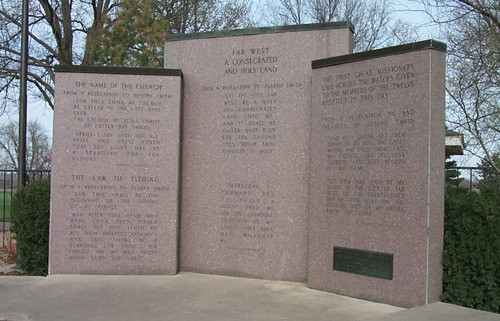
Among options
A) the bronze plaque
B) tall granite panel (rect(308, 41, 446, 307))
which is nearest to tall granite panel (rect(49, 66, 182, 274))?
tall granite panel (rect(308, 41, 446, 307))

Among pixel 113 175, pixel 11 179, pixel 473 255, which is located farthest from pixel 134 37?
pixel 473 255

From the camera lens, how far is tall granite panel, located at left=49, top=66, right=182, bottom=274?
7.77m

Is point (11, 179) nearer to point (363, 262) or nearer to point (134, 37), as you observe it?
point (134, 37)

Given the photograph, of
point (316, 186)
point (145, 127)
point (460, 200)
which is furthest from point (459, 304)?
point (145, 127)

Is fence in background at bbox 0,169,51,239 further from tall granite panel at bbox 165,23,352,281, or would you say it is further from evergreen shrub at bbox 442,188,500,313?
evergreen shrub at bbox 442,188,500,313

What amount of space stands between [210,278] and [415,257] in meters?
3.09

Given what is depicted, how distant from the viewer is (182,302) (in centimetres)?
625

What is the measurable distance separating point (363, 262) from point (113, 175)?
150 inches

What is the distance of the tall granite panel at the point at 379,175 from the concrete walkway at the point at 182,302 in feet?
1.16

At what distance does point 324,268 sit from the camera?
6.84 metres

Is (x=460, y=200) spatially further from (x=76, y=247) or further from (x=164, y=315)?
(x=76, y=247)

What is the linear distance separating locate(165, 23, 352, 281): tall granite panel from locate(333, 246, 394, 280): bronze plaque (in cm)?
86

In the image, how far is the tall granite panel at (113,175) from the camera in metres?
7.77

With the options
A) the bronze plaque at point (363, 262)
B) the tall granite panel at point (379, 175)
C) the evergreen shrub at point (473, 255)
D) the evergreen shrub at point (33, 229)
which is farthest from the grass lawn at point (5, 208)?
the evergreen shrub at point (473, 255)
